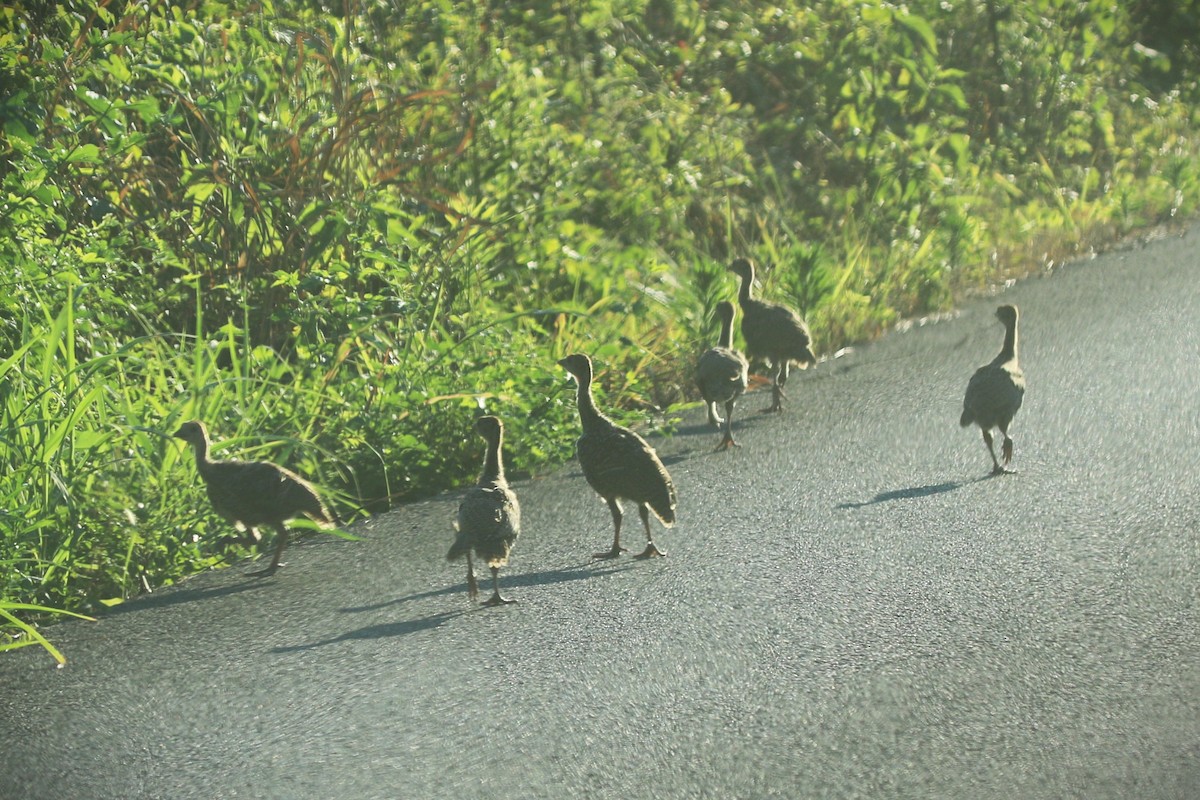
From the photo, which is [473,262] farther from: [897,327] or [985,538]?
[985,538]

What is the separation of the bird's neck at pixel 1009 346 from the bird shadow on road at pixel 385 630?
10.9 feet

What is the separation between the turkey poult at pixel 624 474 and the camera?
6734mm

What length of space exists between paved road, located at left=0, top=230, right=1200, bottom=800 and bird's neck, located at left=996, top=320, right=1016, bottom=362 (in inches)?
16.1

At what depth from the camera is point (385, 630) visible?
20.0ft

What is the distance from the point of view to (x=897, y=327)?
Answer: 11141 mm

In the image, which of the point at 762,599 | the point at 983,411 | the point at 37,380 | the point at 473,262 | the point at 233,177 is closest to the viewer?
the point at 762,599

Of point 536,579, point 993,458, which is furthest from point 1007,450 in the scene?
point 536,579

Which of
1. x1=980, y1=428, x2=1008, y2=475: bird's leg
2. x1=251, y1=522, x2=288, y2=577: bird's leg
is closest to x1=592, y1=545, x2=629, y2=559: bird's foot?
x1=251, y1=522, x2=288, y2=577: bird's leg

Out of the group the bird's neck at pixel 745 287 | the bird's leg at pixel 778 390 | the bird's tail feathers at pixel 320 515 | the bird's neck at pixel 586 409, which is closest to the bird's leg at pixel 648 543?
the bird's neck at pixel 586 409

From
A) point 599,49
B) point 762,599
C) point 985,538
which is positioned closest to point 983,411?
point 985,538

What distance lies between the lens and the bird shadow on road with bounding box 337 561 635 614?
6457 mm

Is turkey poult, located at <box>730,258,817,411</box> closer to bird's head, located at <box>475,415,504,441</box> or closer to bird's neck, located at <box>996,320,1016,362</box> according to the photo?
bird's neck, located at <box>996,320,1016,362</box>

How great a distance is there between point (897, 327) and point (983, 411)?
11.1 feet

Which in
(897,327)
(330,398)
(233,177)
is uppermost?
(233,177)
